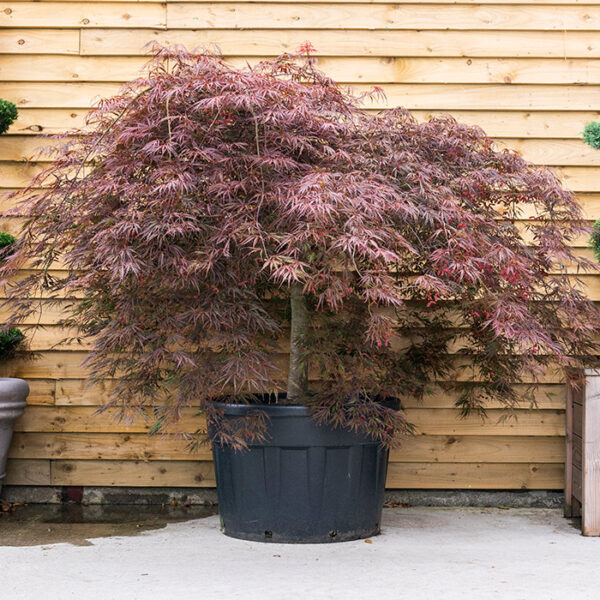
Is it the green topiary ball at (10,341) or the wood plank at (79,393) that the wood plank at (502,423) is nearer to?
the wood plank at (79,393)

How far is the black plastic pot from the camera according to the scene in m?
3.11

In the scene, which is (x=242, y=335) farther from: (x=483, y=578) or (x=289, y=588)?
(x=483, y=578)

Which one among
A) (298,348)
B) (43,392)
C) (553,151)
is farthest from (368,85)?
(43,392)

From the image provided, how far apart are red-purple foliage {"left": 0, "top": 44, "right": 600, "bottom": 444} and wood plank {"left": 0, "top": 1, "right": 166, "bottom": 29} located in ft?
2.95

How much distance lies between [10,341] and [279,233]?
5.54ft

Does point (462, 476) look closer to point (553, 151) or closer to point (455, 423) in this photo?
point (455, 423)

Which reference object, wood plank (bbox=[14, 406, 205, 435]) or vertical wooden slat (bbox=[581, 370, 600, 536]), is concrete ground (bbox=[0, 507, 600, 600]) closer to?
vertical wooden slat (bbox=[581, 370, 600, 536])

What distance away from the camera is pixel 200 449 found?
3.89 metres

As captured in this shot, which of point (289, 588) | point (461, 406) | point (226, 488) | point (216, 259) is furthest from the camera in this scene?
point (461, 406)

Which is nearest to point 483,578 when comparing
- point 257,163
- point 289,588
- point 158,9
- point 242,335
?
point 289,588

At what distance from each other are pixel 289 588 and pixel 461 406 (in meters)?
1.55

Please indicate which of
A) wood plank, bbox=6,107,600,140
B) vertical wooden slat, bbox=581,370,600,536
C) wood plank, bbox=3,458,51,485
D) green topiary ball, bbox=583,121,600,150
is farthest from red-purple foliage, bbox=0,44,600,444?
wood plank, bbox=3,458,51,485

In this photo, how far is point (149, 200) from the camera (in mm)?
2840

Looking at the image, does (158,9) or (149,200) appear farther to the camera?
(158,9)
